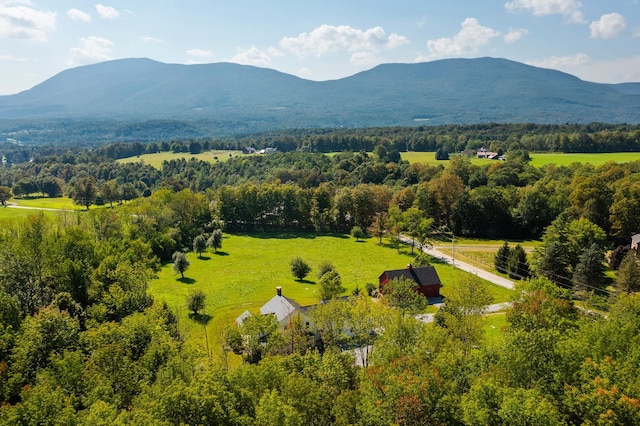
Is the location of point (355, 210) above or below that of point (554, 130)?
below

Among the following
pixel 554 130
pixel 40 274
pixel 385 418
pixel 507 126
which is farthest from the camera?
pixel 507 126

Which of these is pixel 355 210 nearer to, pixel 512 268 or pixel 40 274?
pixel 512 268

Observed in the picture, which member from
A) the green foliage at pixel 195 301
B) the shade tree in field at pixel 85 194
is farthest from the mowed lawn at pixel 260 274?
the shade tree in field at pixel 85 194

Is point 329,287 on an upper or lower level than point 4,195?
lower

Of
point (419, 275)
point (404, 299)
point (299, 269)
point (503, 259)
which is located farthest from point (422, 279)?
point (299, 269)

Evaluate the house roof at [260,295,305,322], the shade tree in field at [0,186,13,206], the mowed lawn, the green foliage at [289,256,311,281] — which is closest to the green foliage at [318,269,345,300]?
the mowed lawn

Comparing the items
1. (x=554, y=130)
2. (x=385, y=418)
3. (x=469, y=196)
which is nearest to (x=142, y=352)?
(x=385, y=418)

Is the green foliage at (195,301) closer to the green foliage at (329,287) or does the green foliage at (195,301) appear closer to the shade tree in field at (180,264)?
the green foliage at (329,287)

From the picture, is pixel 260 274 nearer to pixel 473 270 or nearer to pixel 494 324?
pixel 473 270
